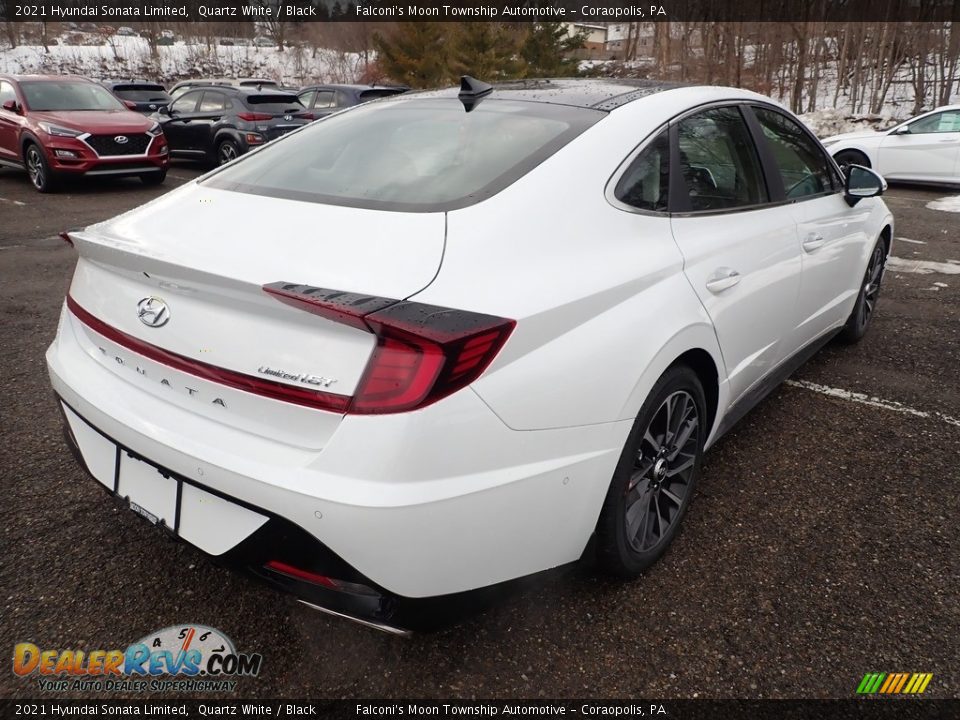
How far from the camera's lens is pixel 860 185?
3.63 metres

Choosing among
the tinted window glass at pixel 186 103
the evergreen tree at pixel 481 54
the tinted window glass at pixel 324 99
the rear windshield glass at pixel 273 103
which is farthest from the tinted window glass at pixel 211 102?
the evergreen tree at pixel 481 54

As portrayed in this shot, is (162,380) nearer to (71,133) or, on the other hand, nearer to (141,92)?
(71,133)

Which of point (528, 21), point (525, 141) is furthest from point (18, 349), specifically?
point (528, 21)

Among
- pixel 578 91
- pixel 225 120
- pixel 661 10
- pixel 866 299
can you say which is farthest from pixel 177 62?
pixel 578 91

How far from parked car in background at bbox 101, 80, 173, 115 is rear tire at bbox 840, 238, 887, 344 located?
1625 cm

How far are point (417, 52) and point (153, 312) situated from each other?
27.0 meters

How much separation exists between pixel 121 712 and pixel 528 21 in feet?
82.0

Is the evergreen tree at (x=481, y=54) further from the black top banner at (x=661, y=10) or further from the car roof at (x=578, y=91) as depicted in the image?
the car roof at (x=578, y=91)

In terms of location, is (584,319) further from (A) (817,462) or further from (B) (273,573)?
(A) (817,462)

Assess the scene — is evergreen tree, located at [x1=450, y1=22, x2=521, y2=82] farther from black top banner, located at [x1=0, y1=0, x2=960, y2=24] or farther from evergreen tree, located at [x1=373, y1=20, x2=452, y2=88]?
evergreen tree, located at [x1=373, y1=20, x2=452, y2=88]

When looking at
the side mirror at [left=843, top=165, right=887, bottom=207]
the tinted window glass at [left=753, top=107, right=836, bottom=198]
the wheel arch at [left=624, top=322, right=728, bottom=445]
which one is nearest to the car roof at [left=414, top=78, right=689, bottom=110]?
the tinted window glass at [left=753, top=107, right=836, bottom=198]

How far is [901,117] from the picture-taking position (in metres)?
20.5

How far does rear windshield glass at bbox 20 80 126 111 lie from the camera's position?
9.95 m

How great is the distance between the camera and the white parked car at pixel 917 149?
423 inches
